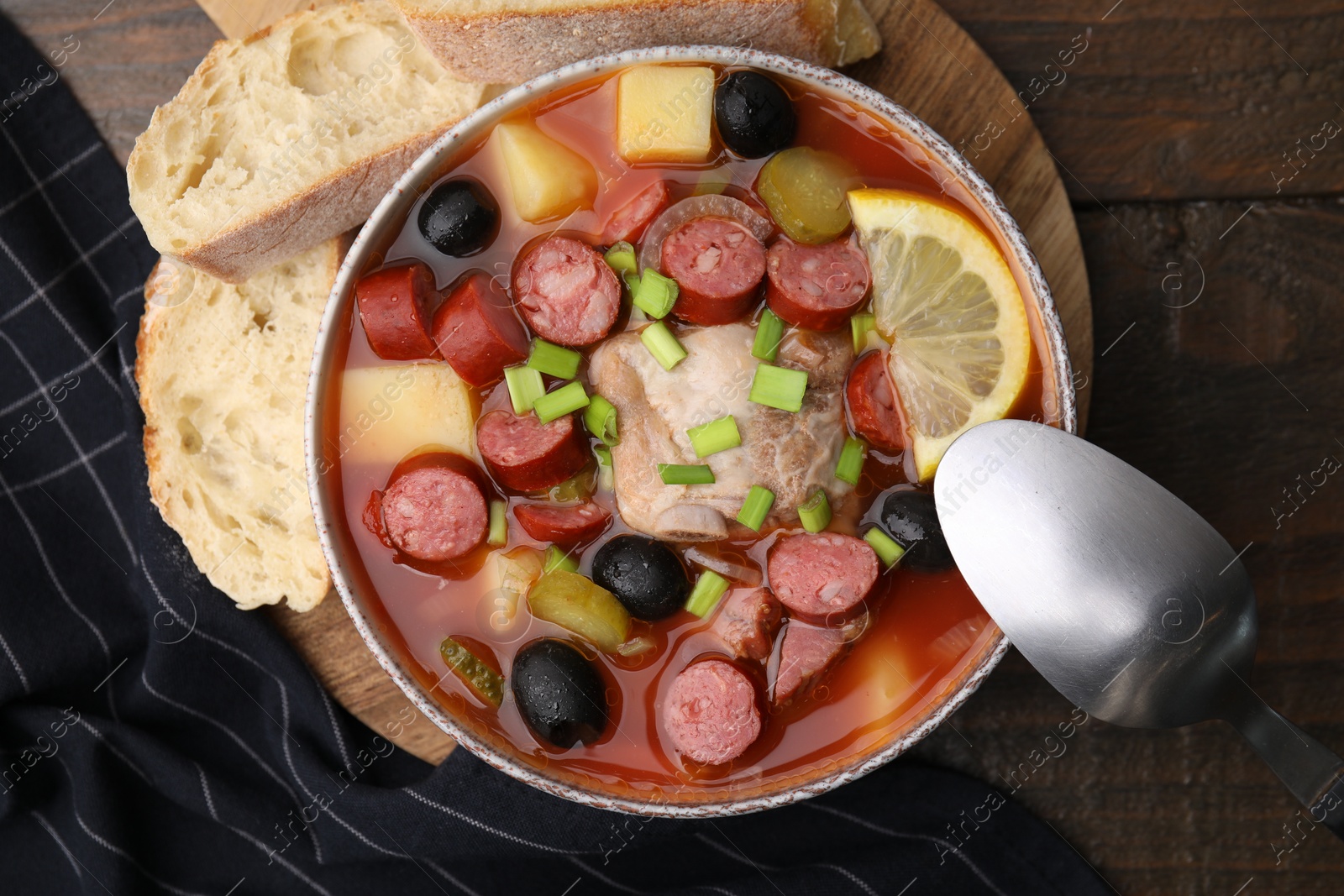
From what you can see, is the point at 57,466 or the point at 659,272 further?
the point at 57,466

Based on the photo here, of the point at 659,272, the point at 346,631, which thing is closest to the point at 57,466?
the point at 346,631

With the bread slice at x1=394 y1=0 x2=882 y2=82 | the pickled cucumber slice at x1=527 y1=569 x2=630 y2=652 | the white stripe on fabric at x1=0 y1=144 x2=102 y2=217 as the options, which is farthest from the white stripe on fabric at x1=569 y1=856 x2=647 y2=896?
the white stripe on fabric at x1=0 y1=144 x2=102 y2=217

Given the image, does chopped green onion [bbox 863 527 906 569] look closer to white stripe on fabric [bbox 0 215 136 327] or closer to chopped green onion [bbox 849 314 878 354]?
chopped green onion [bbox 849 314 878 354]

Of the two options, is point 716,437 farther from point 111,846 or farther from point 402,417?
point 111,846

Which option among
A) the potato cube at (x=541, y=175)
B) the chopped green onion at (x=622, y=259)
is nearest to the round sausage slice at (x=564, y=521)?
the chopped green onion at (x=622, y=259)

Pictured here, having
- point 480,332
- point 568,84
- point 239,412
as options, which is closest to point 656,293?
point 480,332

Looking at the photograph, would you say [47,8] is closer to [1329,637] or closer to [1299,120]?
[1299,120]
